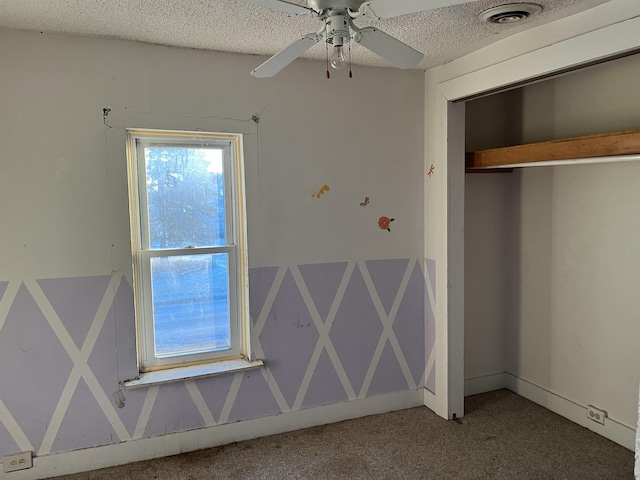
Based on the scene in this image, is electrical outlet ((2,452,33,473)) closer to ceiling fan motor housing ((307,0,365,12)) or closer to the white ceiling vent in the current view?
ceiling fan motor housing ((307,0,365,12))

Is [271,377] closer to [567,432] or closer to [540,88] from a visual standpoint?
[567,432]

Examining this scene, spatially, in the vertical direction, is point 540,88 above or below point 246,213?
above

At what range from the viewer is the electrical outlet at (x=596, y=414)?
2.94 metres

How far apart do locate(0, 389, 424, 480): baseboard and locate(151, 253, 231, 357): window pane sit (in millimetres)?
508

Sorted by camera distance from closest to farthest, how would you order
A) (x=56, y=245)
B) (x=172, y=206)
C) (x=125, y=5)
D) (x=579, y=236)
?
(x=125, y=5)
(x=56, y=245)
(x=172, y=206)
(x=579, y=236)

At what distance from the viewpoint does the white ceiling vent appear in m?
2.14

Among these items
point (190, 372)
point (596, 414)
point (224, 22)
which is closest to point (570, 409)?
point (596, 414)

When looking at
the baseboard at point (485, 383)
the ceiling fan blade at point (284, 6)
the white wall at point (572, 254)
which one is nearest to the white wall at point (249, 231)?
the baseboard at point (485, 383)

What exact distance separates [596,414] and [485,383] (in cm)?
83

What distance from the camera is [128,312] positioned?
2670 millimetres

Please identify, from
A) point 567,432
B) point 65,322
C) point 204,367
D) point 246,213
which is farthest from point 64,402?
point 567,432

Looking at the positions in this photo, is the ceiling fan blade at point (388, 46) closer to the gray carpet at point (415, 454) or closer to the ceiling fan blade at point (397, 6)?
the ceiling fan blade at point (397, 6)

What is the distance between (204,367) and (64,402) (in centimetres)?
77

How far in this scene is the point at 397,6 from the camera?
1.53 metres
